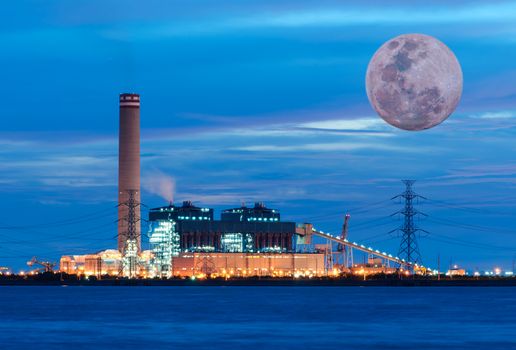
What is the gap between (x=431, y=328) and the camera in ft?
230

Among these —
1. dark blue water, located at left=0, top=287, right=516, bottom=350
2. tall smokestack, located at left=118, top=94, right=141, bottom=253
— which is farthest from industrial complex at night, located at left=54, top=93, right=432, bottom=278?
dark blue water, located at left=0, top=287, right=516, bottom=350

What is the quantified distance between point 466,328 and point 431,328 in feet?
7.34

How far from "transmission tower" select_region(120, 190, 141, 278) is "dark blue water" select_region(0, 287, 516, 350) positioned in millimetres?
44560

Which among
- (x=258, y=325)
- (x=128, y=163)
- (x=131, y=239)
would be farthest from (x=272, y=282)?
(x=258, y=325)

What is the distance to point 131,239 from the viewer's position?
15212cm

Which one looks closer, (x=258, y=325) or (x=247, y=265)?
(x=258, y=325)

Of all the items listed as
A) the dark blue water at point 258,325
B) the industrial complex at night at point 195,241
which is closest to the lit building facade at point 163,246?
the industrial complex at night at point 195,241

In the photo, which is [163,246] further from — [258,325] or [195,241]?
[258,325]

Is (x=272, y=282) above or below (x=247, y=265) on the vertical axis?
below

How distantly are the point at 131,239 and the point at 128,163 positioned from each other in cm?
1043

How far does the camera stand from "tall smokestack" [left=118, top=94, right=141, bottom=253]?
153m

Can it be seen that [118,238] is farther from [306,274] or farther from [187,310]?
[187,310]

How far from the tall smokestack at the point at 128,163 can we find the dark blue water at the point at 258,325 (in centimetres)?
4904

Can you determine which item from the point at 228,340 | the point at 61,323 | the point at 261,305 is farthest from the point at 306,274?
the point at 228,340
